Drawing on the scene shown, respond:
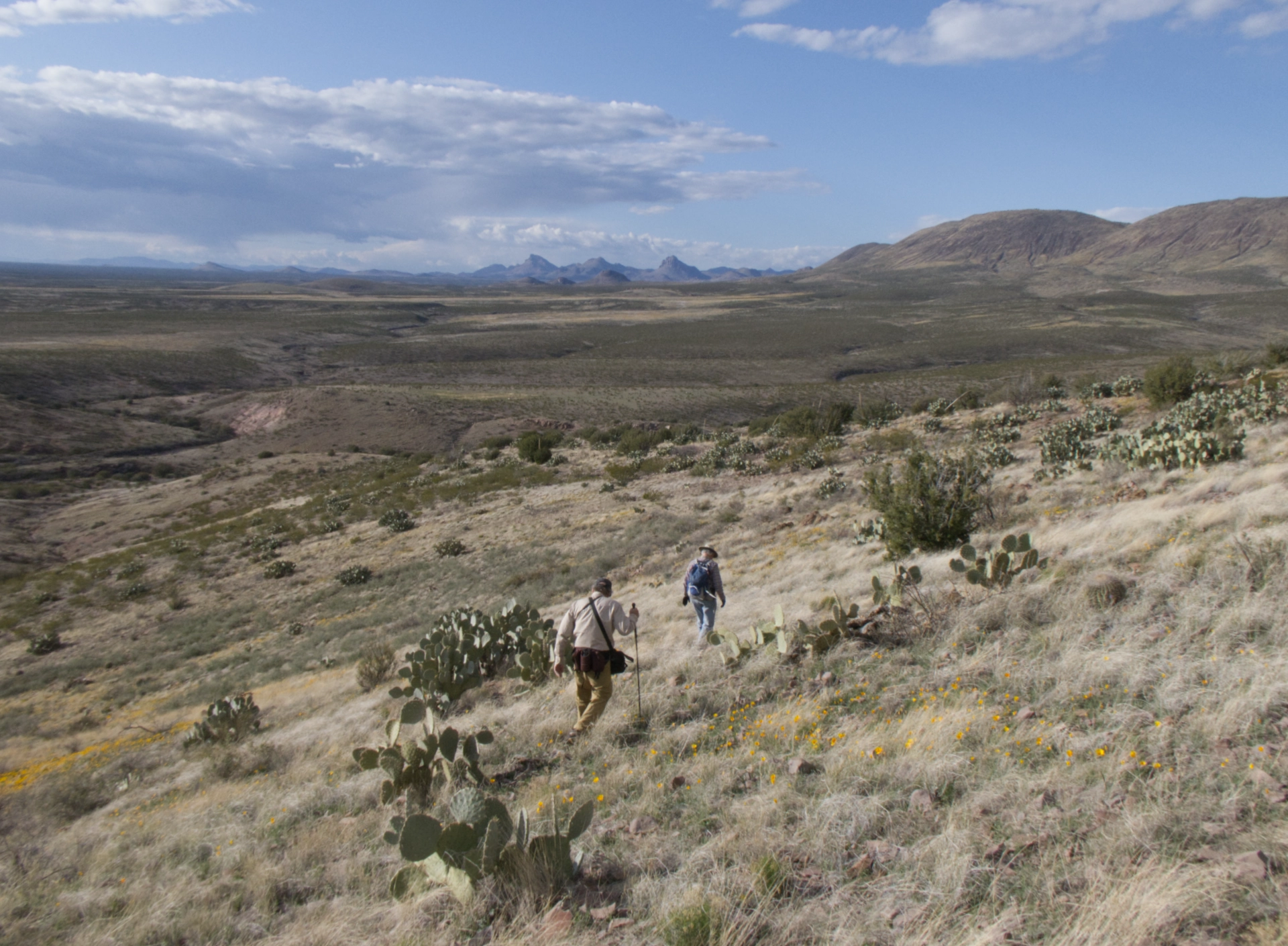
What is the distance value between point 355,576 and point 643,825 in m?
17.5

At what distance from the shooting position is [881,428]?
26.8 m

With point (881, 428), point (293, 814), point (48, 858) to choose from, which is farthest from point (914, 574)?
point (881, 428)

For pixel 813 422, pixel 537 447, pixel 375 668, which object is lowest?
pixel 375 668

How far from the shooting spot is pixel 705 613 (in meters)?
8.43

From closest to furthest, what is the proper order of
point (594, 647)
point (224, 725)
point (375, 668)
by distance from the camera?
1. point (594, 647)
2. point (224, 725)
3. point (375, 668)

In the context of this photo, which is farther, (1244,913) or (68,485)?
(68,485)

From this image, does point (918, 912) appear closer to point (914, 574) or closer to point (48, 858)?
point (914, 574)

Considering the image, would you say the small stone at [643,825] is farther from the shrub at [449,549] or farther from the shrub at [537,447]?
the shrub at [537,447]

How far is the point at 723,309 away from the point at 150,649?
166 m

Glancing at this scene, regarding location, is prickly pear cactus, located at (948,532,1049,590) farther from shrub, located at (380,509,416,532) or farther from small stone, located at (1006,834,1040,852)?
shrub, located at (380,509,416,532)

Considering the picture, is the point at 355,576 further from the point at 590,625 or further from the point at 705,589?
the point at 590,625

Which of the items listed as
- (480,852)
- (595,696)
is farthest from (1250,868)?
(595,696)

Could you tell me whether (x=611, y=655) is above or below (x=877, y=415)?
below

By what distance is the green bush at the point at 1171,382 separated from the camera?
17859mm
